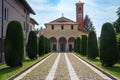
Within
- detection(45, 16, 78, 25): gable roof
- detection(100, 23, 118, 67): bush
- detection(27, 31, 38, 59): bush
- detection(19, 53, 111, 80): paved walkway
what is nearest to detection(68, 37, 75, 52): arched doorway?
detection(45, 16, 78, 25): gable roof

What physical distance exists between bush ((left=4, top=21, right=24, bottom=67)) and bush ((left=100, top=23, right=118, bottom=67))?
20.4 feet

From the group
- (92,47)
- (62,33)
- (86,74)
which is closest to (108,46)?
(86,74)

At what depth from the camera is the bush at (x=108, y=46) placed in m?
19.9

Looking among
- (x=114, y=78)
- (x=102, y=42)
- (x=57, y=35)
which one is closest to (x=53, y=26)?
(x=57, y=35)

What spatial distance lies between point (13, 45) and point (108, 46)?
23.1 feet

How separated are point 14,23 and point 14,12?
9.35 metres

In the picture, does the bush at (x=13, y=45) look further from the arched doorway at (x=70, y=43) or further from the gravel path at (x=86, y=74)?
the arched doorway at (x=70, y=43)

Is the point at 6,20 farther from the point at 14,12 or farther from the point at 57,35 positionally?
the point at 57,35

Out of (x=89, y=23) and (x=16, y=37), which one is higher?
(x=89, y=23)

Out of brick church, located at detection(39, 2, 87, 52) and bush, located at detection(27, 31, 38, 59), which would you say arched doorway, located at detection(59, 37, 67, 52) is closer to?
brick church, located at detection(39, 2, 87, 52)

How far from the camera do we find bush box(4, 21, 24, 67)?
60.4 ft

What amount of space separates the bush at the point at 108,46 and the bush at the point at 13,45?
6204 millimetres

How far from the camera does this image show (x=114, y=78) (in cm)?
1338

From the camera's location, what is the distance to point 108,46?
2020 centimetres
